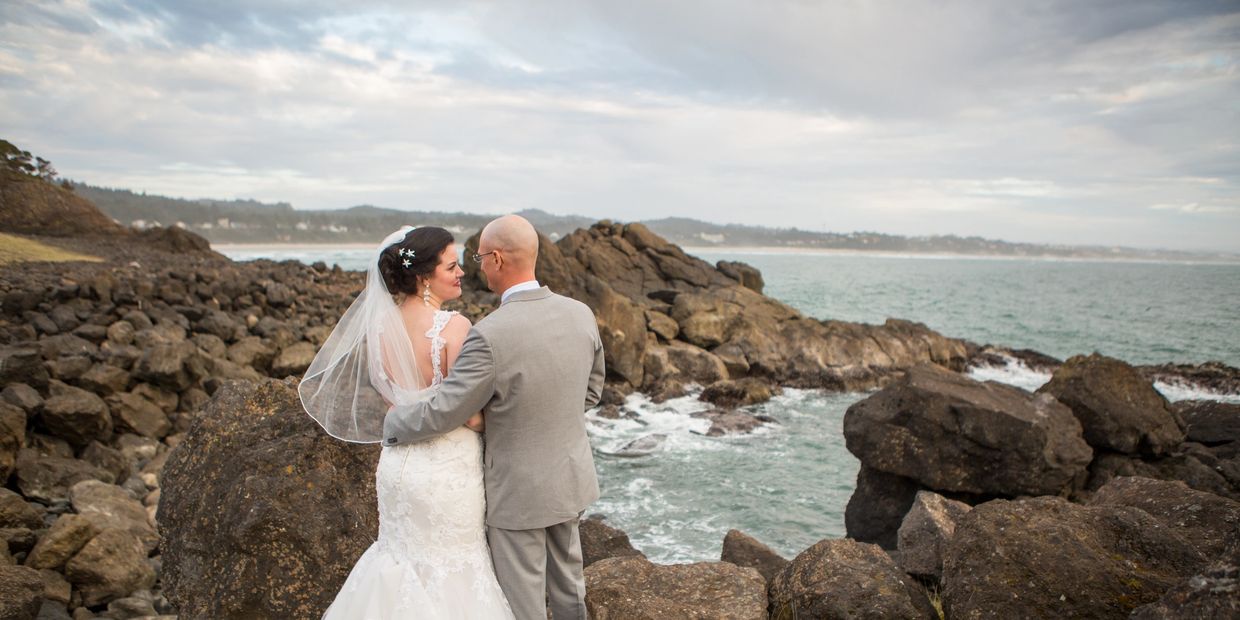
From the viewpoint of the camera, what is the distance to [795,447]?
60.7 feet

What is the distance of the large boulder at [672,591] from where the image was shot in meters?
4.62

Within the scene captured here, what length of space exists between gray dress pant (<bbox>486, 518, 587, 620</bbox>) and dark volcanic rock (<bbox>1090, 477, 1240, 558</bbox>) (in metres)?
3.47

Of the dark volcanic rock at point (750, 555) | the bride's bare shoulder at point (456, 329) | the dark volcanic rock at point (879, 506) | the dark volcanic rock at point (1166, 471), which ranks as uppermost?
the bride's bare shoulder at point (456, 329)

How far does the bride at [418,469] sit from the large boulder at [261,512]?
0.64 meters

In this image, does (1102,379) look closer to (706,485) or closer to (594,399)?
(706,485)

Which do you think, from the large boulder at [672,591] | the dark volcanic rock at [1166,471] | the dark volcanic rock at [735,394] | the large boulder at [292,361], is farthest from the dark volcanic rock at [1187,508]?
the dark volcanic rock at [735,394]

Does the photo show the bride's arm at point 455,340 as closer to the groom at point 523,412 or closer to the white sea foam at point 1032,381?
the groom at point 523,412

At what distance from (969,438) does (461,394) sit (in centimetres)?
825

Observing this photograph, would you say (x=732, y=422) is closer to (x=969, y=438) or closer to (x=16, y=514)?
(x=969, y=438)

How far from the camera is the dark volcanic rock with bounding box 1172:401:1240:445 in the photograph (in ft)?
38.1

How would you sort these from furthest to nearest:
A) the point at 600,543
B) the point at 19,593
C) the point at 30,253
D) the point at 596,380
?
the point at 30,253, the point at 600,543, the point at 19,593, the point at 596,380

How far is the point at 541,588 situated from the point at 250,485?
2.03 meters

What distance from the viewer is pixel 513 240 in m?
3.67

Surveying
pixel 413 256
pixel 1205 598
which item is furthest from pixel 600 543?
pixel 1205 598
